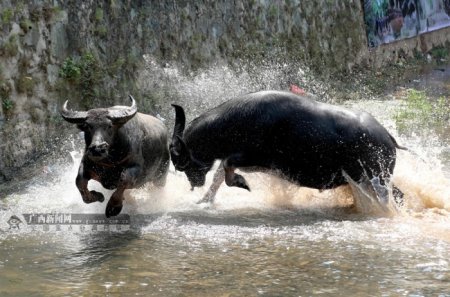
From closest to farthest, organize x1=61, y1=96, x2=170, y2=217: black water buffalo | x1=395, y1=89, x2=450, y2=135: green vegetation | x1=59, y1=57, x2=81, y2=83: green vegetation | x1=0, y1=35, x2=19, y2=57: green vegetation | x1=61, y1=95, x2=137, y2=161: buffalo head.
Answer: x1=61, y1=95, x2=137, y2=161: buffalo head
x1=61, y1=96, x2=170, y2=217: black water buffalo
x1=0, y1=35, x2=19, y2=57: green vegetation
x1=59, y1=57, x2=81, y2=83: green vegetation
x1=395, y1=89, x2=450, y2=135: green vegetation

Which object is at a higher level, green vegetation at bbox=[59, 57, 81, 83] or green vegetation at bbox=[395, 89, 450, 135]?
green vegetation at bbox=[59, 57, 81, 83]

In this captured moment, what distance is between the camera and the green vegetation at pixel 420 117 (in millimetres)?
11711

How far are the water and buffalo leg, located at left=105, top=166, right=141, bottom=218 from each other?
0.20 metres

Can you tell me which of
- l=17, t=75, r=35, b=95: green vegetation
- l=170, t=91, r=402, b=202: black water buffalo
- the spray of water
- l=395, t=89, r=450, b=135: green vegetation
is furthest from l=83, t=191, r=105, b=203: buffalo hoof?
l=395, t=89, r=450, b=135: green vegetation

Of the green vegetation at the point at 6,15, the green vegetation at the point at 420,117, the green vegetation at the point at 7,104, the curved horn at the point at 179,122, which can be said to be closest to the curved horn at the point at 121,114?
the curved horn at the point at 179,122

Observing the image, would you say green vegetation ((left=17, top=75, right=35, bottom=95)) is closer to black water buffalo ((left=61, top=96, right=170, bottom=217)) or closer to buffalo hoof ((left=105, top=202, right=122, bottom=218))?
black water buffalo ((left=61, top=96, right=170, bottom=217))

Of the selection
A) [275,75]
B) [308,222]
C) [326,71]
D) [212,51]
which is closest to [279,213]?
[308,222]

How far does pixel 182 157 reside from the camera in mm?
7578

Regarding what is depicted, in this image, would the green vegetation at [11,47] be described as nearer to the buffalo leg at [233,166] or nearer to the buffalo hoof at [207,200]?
the buffalo hoof at [207,200]

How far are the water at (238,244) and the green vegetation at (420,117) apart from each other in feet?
11.1

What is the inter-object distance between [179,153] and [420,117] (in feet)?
19.9

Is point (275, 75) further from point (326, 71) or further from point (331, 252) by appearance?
point (331, 252)

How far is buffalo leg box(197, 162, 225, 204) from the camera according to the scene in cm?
755

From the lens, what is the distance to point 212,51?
44.3 ft
